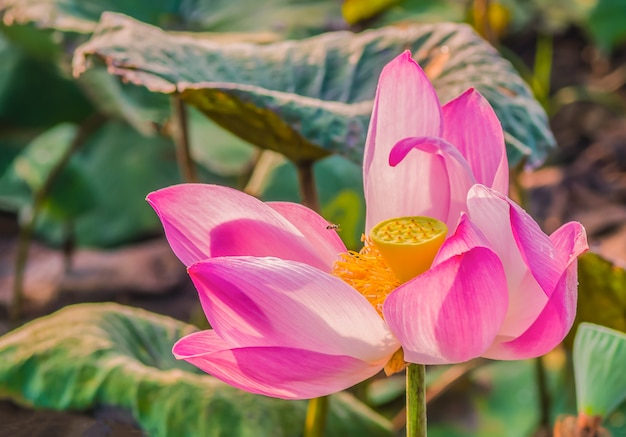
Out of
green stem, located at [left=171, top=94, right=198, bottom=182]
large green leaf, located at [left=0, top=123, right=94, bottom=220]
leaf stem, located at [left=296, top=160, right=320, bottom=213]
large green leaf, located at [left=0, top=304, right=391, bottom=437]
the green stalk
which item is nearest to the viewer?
large green leaf, located at [left=0, top=304, right=391, bottom=437]

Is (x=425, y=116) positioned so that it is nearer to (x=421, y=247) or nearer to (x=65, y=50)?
(x=421, y=247)

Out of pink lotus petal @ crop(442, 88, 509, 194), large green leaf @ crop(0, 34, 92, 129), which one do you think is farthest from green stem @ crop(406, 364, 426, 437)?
large green leaf @ crop(0, 34, 92, 129)

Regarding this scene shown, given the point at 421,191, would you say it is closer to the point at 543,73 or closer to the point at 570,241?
the point at 570,241

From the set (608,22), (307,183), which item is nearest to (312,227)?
(307,183)


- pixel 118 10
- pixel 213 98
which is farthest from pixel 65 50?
pixel 213 98

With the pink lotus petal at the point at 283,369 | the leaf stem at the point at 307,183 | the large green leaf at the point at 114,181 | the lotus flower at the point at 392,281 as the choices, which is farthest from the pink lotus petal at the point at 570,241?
the large green leaf at the point at 114,181

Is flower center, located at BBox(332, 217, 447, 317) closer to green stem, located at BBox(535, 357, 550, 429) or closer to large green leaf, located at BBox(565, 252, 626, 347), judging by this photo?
large green leaf, located at BBox(565, 252, 626, 347)

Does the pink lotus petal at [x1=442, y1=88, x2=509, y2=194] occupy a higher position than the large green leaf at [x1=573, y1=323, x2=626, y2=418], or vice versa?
the pink lotus petal at [x1=442, y1=88, x2=509, y2=194]
